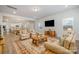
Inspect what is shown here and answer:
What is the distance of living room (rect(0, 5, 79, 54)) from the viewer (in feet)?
7.63

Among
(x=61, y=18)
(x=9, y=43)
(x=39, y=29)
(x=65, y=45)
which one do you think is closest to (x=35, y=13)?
(x=39, y=29)

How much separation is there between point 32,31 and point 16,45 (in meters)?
0.54

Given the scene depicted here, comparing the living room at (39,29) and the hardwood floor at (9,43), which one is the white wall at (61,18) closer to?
the living room at (39,29)

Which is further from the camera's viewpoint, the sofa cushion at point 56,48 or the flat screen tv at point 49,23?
the flat screen tv at point 49,23

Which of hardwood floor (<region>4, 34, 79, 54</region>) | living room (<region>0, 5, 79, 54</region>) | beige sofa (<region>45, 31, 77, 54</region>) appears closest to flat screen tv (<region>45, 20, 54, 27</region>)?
living room (<region>0, 5, 79, 54</region>)

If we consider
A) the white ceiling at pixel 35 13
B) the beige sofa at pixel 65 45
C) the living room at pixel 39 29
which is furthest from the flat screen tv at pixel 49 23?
the beige sofa at pixel 65 45

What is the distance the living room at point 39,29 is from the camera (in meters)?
2.33

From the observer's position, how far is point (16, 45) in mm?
2408

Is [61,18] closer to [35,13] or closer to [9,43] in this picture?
[35,13]

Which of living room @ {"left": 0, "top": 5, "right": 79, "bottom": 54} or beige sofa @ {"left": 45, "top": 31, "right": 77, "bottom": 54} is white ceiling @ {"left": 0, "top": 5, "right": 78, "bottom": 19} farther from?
beige sofa @ {"left": 45, "top": 31, "right": 77, "bottom": 54}
